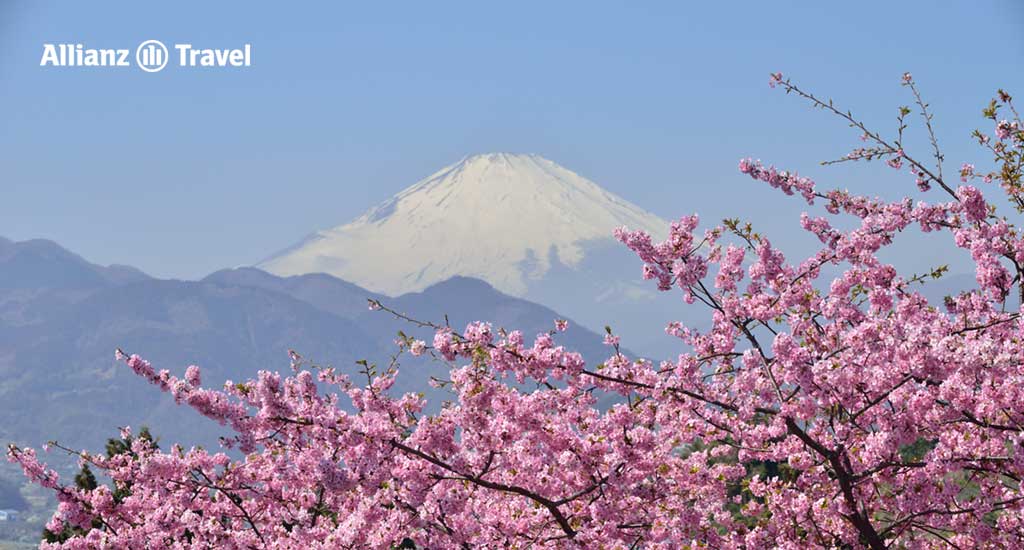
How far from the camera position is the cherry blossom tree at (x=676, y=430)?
827cm

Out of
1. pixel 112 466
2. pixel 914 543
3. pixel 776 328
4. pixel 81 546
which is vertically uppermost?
pixel 776 328

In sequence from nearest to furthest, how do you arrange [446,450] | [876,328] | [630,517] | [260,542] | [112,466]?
[876,328], [446,450], [630,517], [260,542], [112,466]

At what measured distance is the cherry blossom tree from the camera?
8.27 metres

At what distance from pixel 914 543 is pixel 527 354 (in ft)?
14.0

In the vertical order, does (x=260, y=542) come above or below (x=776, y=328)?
below

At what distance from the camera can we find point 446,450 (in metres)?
8.68

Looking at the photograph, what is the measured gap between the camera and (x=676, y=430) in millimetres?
10414

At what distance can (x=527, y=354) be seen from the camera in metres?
9.19

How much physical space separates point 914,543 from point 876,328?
9.41ft

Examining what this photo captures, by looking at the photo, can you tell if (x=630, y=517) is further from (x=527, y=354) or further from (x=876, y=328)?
(x=876, y=328)

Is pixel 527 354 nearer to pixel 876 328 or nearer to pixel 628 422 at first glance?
pixel 628 422

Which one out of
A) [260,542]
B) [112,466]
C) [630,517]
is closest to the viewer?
[630,517]

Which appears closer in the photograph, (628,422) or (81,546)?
(628,422)

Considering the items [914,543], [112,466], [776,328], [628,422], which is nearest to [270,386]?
[628,422]
